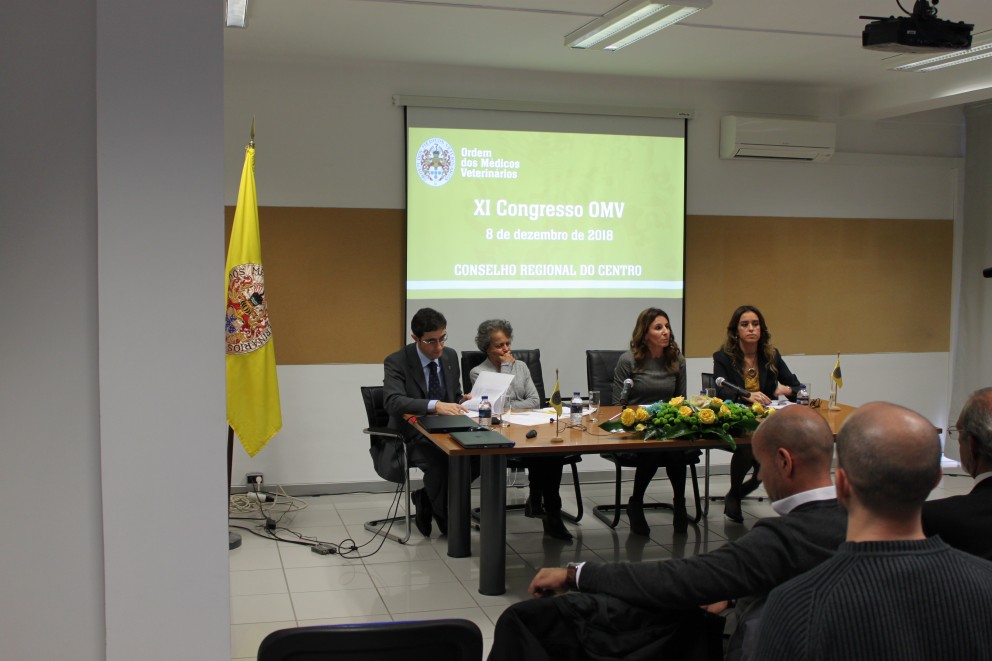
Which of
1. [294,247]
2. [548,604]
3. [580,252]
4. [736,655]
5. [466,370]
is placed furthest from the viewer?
[580,252]

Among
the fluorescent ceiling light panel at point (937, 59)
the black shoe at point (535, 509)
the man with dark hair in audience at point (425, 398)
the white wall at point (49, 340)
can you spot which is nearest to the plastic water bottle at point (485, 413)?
the man with dark hair in audience at point (425, 398)

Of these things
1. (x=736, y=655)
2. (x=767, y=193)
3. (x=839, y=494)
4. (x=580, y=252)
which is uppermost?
(x=767, y=193)

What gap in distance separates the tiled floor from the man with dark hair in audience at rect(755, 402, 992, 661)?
262cm

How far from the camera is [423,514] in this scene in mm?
5473

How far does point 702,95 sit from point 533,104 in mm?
1352

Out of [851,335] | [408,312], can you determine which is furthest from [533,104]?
[851,335]

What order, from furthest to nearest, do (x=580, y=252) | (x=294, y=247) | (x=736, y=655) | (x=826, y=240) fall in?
(x=826, y=240) → (x=580, y=252) → (x=294, y=247) → (x=736, y=655)

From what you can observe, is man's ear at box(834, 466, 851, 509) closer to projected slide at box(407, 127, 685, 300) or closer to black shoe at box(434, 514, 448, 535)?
black shoe at box(434, 514, 448, 535)

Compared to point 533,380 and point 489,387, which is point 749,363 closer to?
point 533,380

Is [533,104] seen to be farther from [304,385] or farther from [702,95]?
[304,385]

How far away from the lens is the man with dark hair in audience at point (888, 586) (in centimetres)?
138

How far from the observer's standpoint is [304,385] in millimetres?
6441

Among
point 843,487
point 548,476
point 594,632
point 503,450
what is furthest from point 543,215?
point 843,487

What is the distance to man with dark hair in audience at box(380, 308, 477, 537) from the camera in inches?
204
